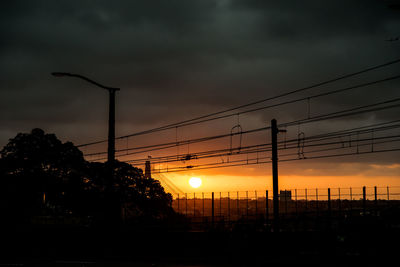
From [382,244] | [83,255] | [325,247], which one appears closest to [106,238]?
[83,255]

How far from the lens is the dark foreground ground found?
20.2 meters

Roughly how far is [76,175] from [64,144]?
454cm

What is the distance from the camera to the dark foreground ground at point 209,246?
20.2 metres

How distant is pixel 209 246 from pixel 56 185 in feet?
151

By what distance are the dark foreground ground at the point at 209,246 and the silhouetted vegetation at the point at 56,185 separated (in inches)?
1275

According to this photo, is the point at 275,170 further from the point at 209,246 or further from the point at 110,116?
the point at 110,116

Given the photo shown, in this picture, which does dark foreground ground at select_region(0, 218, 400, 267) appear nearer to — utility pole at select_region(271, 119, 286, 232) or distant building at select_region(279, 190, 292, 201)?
utility pole at select_region(271, 119, 286, 232)

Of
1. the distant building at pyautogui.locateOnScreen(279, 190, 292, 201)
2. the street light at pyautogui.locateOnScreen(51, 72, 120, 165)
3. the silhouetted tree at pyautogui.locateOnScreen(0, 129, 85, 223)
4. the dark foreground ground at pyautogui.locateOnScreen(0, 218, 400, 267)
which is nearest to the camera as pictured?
the dark foreground ground at pyautogui.locateOnScreen(0, 218, 400, 267)

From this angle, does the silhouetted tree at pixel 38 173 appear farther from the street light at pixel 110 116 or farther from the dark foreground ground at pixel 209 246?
the street light at pixel 110 116

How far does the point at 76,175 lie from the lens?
220 feet

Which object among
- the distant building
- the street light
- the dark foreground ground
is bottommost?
the dark foreground ground

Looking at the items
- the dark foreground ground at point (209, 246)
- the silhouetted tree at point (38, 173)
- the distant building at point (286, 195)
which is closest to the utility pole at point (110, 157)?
the dark foreground ground at point (209, 246)

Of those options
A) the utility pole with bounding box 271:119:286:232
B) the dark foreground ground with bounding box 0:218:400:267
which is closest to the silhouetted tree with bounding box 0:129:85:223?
the dark foreground ground with bounding box 0:218:400:267

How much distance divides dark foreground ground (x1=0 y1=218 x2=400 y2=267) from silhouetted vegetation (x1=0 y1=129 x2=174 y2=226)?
32.4 meters
